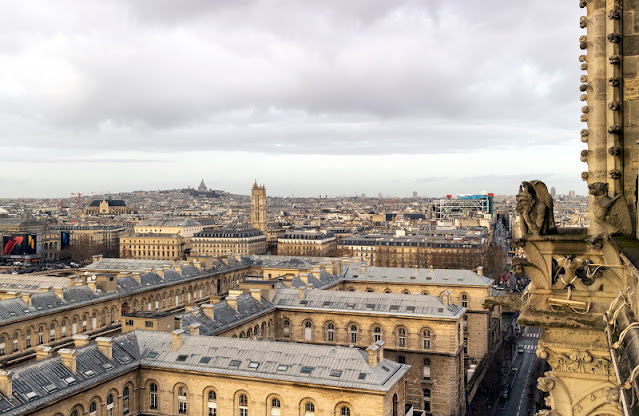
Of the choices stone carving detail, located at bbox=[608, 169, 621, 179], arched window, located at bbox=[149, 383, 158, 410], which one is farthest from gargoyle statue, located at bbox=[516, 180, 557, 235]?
arched window, located at bbox=[149, 383, 158, 410]

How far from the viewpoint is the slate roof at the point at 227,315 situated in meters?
43.3

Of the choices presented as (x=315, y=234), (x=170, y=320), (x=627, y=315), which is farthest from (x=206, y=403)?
(x=315, y=234)

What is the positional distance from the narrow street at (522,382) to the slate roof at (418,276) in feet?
33.7

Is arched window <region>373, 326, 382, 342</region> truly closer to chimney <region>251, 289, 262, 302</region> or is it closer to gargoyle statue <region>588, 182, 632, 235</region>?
chimney <region>251, 289, 262, 302</region>

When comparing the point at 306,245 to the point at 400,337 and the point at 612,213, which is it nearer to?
the point at 400,337

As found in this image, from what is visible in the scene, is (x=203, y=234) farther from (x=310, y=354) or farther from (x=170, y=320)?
(x=310, y=354)

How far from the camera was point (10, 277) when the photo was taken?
227 ft

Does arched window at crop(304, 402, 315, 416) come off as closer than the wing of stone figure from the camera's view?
No

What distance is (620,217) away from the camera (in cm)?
922

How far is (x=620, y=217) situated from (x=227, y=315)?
132 feet

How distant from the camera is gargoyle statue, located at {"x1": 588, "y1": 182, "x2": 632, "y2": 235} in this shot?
9.18m

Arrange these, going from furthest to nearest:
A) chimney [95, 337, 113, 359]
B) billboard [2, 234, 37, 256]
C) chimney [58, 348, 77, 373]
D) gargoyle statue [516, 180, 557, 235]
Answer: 1. billboard [2, 234, 37, 256]
2. chimney [95, 337, 113, 359]
3. chimney [58, 348, 77, 373]
4. gargoyle statue [516, 180, 557, 235]

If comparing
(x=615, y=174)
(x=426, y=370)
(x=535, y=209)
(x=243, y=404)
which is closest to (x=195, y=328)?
(x=243, y=404)

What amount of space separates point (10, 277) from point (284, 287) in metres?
34.9
